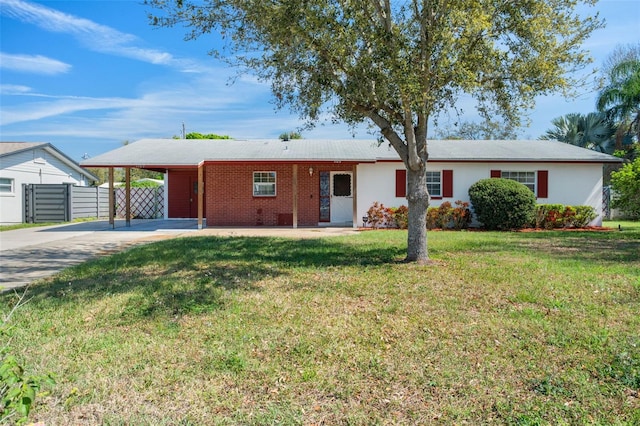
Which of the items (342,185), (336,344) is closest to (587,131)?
(342,185)

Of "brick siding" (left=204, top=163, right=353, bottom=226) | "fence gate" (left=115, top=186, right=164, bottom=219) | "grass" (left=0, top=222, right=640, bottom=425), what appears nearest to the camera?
"grass" (left=0, top=222, right=640, bottom=425)

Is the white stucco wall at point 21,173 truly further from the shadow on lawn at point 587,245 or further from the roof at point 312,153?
the shadow on lawn at point 587,245

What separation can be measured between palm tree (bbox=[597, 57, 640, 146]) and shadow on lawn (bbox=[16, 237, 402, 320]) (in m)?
22.4

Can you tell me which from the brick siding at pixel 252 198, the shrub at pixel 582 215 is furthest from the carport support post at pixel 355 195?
the shrub at pixel 582 215

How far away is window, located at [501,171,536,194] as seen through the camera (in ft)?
59.6

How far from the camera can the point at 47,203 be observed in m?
22.5

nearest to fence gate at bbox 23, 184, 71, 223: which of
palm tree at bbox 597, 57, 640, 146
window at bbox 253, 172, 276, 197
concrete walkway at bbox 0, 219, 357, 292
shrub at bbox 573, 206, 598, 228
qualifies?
concrete walkway at bbox 0, 219, 357, 292

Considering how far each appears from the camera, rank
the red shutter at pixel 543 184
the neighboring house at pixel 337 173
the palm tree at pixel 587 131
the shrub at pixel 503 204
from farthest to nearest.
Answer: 1. the palm tree at pixel 587 131
2. the red shutter at pixel 543 184
3. the neighboring house at pixel 337 173
4. the shrub at pixel 503 204

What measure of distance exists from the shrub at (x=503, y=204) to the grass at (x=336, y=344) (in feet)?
26.5

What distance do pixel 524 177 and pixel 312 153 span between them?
880cm

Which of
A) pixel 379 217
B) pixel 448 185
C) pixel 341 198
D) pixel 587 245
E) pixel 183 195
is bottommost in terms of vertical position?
pixel 587 245

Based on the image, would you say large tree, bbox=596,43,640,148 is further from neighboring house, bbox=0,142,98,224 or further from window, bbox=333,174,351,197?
neighboring house, bbox=0,142,98,224

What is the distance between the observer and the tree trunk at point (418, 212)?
8789 millimetres

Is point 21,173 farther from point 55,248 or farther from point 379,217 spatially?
point 379,217
